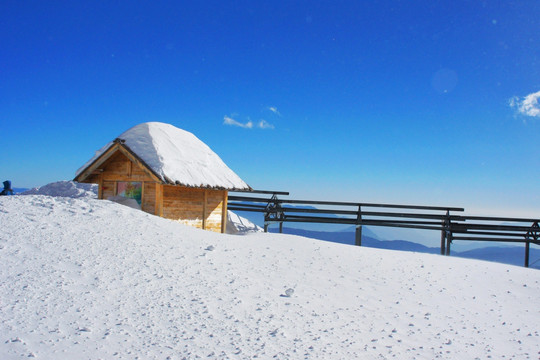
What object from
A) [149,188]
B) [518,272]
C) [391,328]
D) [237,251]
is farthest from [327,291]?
[149,188]

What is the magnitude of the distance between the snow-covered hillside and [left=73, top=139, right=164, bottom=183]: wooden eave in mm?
3088

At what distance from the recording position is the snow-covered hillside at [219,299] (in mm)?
4027

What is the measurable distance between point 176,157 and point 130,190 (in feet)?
6.97

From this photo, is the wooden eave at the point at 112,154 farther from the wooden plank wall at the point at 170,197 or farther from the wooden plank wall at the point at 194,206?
the wooden plank wall at the point at 194,206

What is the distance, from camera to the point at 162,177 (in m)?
11.6

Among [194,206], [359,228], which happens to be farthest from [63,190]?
[359,228]

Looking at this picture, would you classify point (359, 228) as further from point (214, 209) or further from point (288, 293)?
point (288, 293)

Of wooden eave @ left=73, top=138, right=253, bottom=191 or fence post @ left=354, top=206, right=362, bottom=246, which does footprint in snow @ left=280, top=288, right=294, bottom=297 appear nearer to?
wooden eave @ left=73, top=138, right=253, bottom=191

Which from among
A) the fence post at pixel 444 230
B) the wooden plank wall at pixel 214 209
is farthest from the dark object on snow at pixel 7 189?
the fence post at pixel 444 230

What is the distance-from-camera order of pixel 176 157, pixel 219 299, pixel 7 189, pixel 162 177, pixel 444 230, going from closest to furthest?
pixel 219 299
pixel 162 177
pixel 176 157
pixel 444 230
pixel 7 189

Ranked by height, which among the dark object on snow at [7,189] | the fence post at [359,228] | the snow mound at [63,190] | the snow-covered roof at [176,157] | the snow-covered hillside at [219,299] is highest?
the snow-covered roof at [176,157]

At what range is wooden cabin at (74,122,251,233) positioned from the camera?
12.2 m

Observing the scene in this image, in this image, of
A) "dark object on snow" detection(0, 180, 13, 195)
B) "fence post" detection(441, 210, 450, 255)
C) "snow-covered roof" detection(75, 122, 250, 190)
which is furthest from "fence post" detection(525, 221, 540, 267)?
"dark object on snow" detection(0, 180, 13, 195)

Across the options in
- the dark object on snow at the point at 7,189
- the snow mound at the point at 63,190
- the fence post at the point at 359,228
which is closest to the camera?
the fence post at the point at 359,228
